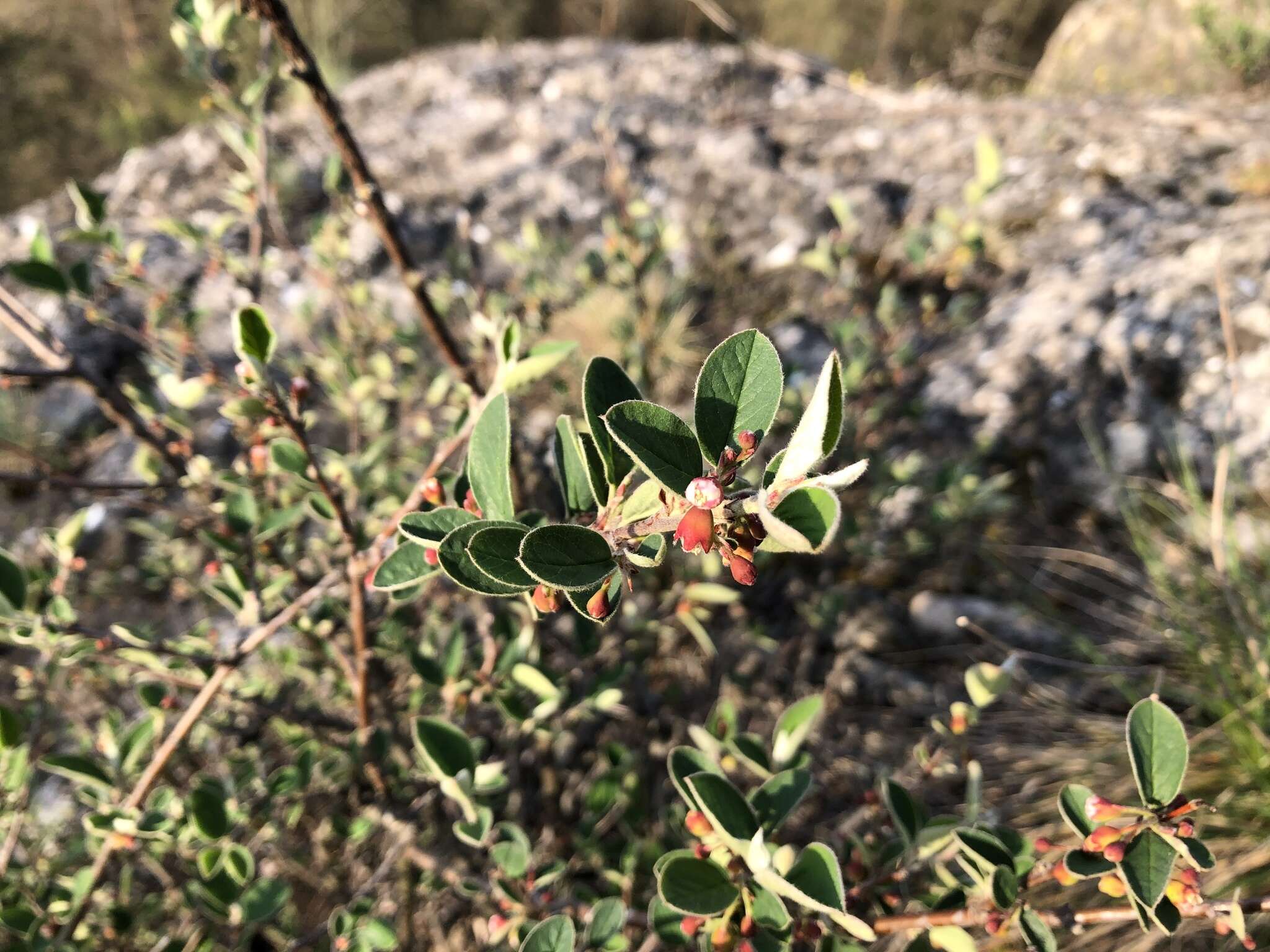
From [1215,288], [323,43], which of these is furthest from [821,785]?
[323,43]

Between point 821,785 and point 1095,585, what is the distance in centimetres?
82

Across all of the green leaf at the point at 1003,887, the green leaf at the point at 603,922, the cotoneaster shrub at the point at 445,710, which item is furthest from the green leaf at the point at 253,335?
the green leaf at the point at 1003,887

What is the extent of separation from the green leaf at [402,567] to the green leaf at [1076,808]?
1.61 feet

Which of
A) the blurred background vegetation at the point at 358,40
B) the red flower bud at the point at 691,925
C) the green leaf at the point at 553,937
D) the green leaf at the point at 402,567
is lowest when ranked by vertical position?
the red flower bud at the point at 691,925

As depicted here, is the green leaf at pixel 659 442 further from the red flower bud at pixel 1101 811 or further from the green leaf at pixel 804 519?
the red flower bud at pixel 1101 811

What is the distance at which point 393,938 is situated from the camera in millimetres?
752

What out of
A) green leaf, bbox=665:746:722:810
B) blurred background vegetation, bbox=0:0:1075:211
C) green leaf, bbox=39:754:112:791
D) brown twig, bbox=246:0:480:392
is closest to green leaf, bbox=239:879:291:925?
green leaf, bbox=39:754:112:791

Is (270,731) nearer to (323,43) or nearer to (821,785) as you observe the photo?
(821,785)

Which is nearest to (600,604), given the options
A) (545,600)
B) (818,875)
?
(545,600)

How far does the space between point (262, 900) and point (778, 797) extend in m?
0.54

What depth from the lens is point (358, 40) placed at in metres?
5.42

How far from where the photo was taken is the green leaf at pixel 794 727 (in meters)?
0.65

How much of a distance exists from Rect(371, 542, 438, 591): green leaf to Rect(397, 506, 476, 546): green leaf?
30 millimetres

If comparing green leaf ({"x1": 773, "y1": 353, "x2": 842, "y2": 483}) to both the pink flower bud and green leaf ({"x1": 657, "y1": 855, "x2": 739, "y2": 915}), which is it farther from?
green leaf ({"x1": 657, "y1": 855, "x2": 739, "y2": 915})
